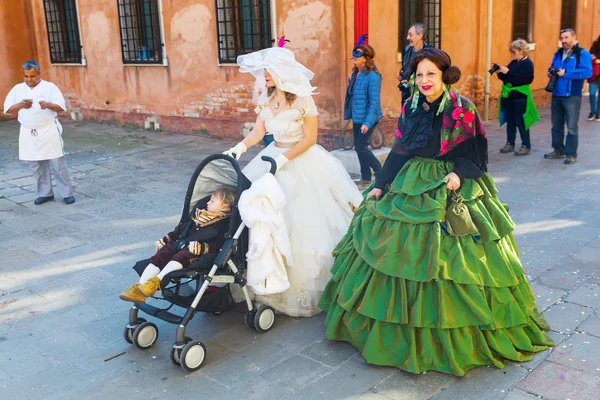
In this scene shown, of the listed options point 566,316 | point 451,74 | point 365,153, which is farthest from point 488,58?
point 451,74

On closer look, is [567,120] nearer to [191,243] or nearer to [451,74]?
[451,74]

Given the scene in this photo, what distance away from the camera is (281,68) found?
4.34 m

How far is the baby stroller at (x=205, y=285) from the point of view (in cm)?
364

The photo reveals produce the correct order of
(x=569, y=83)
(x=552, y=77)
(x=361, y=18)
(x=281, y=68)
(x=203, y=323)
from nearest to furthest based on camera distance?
(x=203, y=323)
(x=281, y=68)
(x=361, y=18)
(x=569, y=83)
(x=552, y=77)

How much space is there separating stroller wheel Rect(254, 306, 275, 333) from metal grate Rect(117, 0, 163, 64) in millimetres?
9090

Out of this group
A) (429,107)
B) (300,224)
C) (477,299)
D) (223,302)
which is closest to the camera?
(477,299)

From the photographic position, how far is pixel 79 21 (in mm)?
13844

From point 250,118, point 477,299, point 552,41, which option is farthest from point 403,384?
point 552,41

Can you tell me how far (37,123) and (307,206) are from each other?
4227 mm

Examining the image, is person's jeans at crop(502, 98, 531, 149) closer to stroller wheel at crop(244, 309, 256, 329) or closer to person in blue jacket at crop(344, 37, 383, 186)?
person in blue jacket at crop(344, 37, 383, 186)

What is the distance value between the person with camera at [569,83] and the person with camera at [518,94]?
1.04 feet

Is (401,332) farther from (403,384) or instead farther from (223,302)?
(223,302)

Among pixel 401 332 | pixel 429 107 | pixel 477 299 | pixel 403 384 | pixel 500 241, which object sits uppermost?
pixel 429 107

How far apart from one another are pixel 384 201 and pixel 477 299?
0.76 metres
